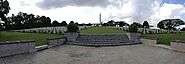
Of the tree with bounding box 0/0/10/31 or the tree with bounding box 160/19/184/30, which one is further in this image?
the tree with bounding box 160/19/184/30

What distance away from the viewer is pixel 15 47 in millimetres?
11133

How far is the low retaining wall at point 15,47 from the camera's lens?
10.4 m

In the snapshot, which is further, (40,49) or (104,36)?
(104,36)

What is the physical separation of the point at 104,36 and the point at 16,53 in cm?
1154

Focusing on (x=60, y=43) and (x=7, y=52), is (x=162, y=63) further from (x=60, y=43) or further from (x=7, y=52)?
(x=60, y=43)

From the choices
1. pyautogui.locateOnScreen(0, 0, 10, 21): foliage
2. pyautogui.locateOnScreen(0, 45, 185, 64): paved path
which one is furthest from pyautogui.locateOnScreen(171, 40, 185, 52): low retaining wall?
pyautogui.locateOnScreen(0, 0, 10, 21): foliage

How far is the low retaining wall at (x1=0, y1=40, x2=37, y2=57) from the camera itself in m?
10.4

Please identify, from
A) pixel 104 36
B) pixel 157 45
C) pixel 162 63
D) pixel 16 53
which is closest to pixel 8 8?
pixel 104 36

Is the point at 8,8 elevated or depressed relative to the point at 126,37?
elevated

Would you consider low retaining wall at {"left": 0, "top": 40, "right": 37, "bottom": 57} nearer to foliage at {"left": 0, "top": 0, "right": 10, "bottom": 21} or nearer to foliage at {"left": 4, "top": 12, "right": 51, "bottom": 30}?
foliage at {"left": 0, "top": 0, "right": 10, "bottom": 21}

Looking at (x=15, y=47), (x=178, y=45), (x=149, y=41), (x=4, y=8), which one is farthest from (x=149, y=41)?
(x=4, y=8)

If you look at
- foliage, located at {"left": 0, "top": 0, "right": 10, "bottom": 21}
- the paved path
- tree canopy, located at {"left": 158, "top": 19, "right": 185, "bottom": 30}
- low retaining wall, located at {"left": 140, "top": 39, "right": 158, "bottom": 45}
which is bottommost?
the paved path

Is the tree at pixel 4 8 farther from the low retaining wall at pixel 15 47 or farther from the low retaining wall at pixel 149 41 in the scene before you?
the low retaining wall at pixel 149 41

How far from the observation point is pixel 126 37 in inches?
850
